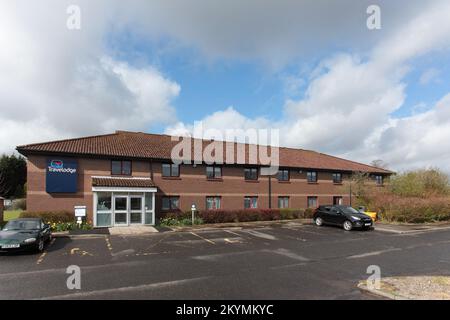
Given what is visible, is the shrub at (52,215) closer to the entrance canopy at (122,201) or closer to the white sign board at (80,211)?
the white sign board at (80,211)

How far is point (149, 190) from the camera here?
21.2m

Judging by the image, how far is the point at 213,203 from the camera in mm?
25453

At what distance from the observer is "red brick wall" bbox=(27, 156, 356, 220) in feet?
64.6

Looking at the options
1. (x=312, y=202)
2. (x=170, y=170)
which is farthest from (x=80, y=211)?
(x=312, y=202)

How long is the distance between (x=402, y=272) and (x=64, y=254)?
11.3 meters

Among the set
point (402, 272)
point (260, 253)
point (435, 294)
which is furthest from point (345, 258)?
point (435, 294)

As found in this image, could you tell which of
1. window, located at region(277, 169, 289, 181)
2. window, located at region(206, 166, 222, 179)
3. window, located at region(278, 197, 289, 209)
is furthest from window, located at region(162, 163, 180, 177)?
window, located at region(278, 197, 289, 209)

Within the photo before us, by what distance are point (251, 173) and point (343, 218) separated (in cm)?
881

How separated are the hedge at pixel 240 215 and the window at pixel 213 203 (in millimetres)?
1590

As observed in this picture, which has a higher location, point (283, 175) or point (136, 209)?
point (283, 175)

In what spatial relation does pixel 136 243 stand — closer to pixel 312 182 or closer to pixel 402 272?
pixel 402 272

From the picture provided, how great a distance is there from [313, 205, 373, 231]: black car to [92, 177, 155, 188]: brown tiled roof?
11650 millimetres

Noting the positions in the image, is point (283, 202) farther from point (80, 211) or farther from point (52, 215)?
point (52, 215)

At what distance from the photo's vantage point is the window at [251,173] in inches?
1065
